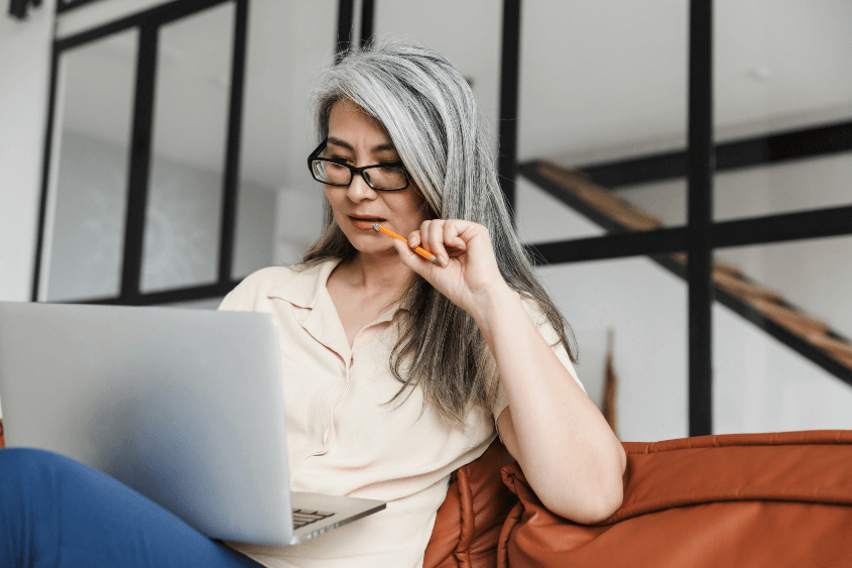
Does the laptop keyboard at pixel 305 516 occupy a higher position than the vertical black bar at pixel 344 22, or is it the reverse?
the vertical black bar at pixel 344 22

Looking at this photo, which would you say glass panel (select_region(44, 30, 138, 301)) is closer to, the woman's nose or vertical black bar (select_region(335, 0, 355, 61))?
vertical black bar (select_region(335, 0, 355, 61))

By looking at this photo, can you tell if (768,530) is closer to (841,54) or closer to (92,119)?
(841,54)

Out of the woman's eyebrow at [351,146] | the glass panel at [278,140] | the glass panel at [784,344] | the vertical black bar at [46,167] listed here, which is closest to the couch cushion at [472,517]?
the woman's eyebrow at [351,146]

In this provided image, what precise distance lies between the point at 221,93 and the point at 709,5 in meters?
2.10

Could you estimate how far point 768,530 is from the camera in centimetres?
74

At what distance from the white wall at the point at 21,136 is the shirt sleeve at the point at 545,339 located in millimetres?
3202

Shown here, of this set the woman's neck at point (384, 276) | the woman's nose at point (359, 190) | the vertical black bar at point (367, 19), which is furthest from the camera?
the vertical black bar at point (367, 19)

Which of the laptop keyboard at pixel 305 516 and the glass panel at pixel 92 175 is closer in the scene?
the laptop keyboard at pixel 305 516

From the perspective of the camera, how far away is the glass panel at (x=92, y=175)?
3318 millimetres

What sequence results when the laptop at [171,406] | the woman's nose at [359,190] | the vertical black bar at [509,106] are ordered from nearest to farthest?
1. the laptop at [171,406]
2. the woman's nose at [359,190]
3. the vertical black bar at [509,106]

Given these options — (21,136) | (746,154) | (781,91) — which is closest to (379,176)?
(746,154)

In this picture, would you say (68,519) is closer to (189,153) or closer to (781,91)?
(781,91)

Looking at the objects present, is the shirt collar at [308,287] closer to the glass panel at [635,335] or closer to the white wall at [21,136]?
Result: the glass panel at [635,335]

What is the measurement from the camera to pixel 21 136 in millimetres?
3514
